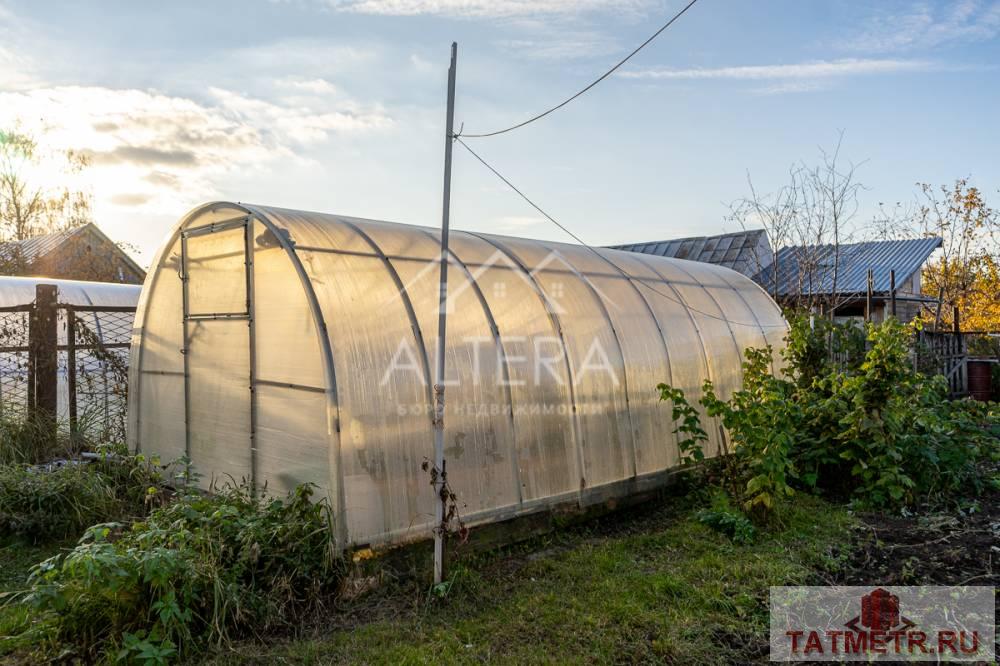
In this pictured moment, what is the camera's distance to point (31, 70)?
23.6 feet

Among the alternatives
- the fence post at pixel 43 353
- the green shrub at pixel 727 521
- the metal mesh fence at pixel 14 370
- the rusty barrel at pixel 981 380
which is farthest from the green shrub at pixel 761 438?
the rusty barrel at pixel 981 380

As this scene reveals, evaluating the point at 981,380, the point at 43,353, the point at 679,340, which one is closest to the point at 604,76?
the point at 679,340

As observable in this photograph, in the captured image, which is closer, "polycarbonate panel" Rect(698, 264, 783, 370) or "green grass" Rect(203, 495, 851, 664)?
"green grass" Rect(203, 495, 851, 664)

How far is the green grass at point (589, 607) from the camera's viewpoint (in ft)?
12.9

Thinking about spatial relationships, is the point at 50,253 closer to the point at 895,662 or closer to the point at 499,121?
the point at 499,121

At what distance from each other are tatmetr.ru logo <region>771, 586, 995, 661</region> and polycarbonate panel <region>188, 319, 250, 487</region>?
4437 mm

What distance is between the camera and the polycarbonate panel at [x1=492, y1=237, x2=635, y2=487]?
6.52 m

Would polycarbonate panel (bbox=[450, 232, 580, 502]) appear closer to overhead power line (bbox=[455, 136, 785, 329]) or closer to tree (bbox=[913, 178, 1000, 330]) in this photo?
overhead power line (bbox=[455, 136, 785, 329])

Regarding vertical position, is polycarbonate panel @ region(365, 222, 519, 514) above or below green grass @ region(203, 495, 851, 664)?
above

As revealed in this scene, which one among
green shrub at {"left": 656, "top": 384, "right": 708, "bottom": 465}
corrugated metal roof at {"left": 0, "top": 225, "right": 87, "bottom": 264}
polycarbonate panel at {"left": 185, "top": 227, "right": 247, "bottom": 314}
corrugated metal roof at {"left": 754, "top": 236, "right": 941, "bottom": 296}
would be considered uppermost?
corrugated metal roof at {"left": 0, "top": 225, "right": 87, "bottom": 264}

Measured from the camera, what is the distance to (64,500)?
5.98 m

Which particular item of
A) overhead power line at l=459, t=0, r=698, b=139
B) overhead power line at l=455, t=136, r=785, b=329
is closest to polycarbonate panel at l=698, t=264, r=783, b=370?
overhead power line at l=455, t=136, r=785, b=329

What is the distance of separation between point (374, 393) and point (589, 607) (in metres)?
2.14

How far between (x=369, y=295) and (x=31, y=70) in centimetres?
499
